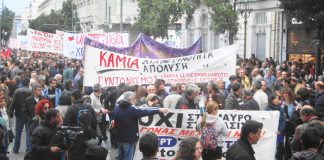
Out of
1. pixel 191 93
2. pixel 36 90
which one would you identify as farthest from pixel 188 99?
pixel 36 90

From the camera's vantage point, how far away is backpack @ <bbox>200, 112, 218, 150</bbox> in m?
10.0

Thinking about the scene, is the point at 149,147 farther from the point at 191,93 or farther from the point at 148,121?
the point at 191,93

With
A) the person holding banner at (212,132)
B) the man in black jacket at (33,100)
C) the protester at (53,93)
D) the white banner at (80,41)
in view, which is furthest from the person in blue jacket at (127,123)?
the white banner at (80,41)

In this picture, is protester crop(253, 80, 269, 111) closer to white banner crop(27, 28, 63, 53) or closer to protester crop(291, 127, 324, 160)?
protester crop(291, 127, 324, 160)

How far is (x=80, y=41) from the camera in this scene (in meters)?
27.4

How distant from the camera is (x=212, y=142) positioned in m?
10.0

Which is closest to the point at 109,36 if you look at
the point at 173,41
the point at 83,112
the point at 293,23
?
the point at 173,41

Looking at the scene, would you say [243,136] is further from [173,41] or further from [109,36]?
[173,41]

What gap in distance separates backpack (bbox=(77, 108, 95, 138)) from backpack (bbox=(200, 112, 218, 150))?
1618 millimetres

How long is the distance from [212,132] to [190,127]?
3.46ft

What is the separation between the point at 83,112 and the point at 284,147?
4659 mm

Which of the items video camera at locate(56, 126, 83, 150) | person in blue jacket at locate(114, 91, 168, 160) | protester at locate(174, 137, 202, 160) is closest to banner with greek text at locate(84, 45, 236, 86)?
person in blue jacket at locate(114, 91, 168, 160)

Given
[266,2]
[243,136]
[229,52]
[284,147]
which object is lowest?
[284,147]

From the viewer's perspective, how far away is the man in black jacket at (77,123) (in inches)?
386
